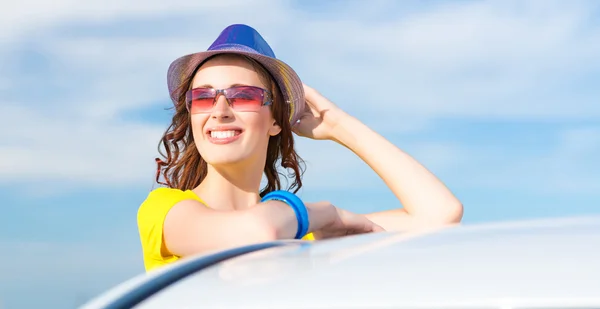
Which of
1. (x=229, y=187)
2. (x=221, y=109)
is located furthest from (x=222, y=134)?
(x=229, y=187)

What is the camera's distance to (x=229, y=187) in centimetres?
346

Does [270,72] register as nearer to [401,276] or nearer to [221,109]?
[221,109]

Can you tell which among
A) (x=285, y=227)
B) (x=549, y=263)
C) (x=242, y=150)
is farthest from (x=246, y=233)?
(x=549, y=263)

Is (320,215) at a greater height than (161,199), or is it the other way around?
(161,199)

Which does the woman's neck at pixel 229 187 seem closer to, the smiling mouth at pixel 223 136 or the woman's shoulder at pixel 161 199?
the smiling mouth at pixel 223 136

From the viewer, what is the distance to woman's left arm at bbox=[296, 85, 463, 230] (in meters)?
3.60

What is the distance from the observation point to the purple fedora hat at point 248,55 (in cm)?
348

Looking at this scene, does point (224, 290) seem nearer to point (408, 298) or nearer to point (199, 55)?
point (408, 298)

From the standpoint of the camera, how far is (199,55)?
352cm

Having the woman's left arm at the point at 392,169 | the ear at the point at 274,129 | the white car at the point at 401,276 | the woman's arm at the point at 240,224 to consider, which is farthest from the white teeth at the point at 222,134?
the white car at the point at 401,276

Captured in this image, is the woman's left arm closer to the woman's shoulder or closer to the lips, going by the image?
the lips

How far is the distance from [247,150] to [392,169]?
2.62 feet

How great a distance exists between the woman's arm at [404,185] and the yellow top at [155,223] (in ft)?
3.63

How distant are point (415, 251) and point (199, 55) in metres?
2.59
